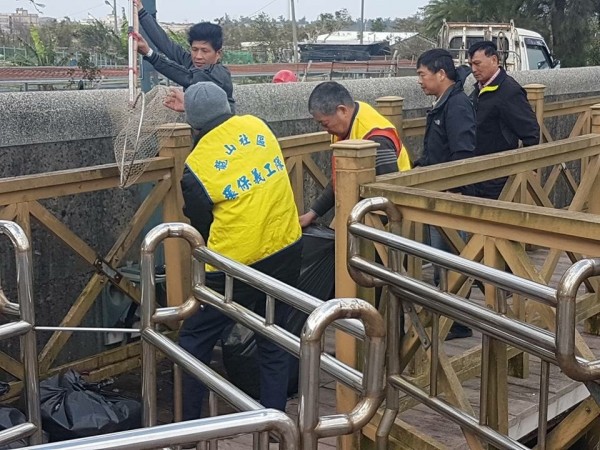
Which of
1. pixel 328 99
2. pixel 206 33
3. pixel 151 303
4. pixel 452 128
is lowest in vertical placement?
pixel 151 303

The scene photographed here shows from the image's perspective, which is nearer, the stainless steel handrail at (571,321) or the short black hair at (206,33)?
the stainless steel handrail at (571,321)

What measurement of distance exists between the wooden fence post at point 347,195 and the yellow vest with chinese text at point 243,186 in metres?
0.32

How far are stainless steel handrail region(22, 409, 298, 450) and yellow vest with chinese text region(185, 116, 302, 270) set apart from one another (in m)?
1.93

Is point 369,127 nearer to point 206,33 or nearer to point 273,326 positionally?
point 206,33

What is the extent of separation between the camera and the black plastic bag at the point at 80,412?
3.44m

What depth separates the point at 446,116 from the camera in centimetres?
484

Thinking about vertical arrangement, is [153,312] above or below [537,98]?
below

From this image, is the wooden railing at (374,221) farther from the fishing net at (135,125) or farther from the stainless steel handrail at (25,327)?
the stainless steel handrail at (25,327)

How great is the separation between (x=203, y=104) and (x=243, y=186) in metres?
0.36

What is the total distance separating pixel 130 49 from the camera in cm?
407

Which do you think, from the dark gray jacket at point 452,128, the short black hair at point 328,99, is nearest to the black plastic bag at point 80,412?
the short black hair at point 328,99

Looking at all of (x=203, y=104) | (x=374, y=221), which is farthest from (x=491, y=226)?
(x=203, y=104)

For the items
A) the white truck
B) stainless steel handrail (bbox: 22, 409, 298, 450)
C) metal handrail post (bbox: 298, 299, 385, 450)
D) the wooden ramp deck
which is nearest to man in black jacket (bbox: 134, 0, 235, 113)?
the wooden ramp deck

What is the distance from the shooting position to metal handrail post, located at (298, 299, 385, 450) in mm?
1985
